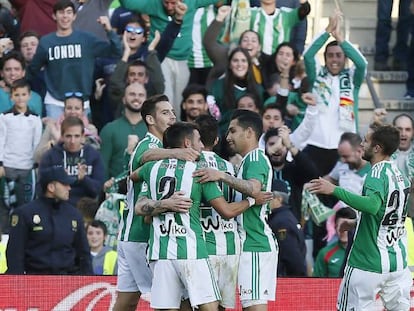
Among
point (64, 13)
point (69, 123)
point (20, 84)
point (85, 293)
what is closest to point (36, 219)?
point (85, 293)

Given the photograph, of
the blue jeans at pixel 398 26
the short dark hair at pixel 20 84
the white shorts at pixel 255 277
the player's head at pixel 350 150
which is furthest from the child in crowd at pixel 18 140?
the blue jeans at pixel 398 26

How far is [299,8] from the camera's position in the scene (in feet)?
60.5

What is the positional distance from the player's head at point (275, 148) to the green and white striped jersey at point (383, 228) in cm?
388

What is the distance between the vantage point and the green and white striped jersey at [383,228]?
12438 millimetres

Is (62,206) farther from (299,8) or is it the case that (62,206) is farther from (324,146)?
(299,8)

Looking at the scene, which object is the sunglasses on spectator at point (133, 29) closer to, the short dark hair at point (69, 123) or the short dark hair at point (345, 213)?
the short dark hair at point (69, 123)

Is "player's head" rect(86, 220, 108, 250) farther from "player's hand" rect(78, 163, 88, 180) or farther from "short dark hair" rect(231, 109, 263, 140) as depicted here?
"short dark hair" rect(231, 109, 263, 140)

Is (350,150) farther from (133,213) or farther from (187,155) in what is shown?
(187,155)

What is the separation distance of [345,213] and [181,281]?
4.32 meters

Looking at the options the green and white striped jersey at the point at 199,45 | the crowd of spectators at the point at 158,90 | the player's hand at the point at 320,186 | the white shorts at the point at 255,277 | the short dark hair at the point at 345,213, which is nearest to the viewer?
the player's hand at the point at 320,186

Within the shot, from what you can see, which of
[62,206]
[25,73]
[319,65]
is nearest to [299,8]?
[319,65]

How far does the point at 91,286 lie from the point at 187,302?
1.71m

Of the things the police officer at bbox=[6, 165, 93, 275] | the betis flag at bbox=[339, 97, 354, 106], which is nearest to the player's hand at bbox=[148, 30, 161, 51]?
the betis flag at bbox=[339, 97, 354, 106]

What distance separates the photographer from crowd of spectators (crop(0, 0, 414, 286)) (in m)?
16.3
